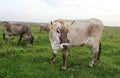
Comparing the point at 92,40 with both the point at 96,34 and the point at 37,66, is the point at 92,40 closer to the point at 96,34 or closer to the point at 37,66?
the point at 96,34

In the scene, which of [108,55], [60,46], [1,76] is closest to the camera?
[1,76]

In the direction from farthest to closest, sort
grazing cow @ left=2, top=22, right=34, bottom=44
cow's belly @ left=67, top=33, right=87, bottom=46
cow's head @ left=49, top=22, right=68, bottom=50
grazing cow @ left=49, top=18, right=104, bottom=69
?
1. grazing cow @ left=2, top=22, right=34, bottom=44
2. cow's belly @ left=67, top=33, right=87, bottom=46
3. grazing cow @ left=49, top=18, right=104, bottom=69
4. cow's head @ left=49, top=22, right=68, bottom=50

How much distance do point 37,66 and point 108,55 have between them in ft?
18.6

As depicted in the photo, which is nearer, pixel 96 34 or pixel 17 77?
pixel 17 77

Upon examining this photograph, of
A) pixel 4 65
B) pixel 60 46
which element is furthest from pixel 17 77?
pixel 60 46

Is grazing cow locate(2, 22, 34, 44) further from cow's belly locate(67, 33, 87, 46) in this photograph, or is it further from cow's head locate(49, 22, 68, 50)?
cow's head locate(49, 22, 68, 50)

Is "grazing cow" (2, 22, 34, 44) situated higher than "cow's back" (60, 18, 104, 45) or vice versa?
"cow's back" (60, 18, 104, 45)

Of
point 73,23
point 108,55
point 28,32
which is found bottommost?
point 108,55

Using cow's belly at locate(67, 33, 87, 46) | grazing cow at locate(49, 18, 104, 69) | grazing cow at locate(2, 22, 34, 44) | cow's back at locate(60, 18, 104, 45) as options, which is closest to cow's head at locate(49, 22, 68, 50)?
grazing cow at locate(49, 18, 104, 69)

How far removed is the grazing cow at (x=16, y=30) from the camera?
16.7m

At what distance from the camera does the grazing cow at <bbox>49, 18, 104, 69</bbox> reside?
372 inches

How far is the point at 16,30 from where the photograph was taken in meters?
16.9

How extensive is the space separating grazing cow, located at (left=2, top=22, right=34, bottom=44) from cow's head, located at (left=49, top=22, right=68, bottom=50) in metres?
7.01

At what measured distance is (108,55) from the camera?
14000 mm
